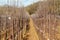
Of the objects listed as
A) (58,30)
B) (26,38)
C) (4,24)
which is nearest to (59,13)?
(58,30)

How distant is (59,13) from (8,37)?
11958 mm

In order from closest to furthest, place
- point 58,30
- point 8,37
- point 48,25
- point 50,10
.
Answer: point 8,37
point 58,30
point 48,25
point 50,10

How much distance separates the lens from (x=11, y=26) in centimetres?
1120

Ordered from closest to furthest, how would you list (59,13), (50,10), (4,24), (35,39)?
(4,24)
(35,39)
(59,13)
(50,10)

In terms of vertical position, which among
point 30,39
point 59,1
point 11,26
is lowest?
point 30,39

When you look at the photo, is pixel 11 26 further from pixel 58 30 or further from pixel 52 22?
pixel 52 22

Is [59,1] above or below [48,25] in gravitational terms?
above

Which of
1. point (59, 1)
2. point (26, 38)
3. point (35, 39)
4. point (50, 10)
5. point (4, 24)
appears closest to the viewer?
point (4, 24)

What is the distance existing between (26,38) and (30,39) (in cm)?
34

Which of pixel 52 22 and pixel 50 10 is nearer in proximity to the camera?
pixel 52 22

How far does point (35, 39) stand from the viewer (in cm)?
1095

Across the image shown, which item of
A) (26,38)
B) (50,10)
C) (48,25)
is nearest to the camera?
(26,38)

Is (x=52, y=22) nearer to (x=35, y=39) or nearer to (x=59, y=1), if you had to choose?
(x=35, y=39)

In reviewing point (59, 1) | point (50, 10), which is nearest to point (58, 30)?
point (50, 10)
